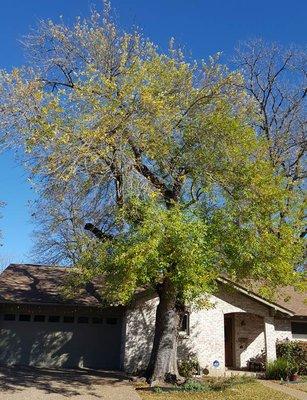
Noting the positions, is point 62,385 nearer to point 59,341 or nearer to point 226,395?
point 226,395

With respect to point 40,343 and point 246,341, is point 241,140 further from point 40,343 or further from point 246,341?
point 40,343

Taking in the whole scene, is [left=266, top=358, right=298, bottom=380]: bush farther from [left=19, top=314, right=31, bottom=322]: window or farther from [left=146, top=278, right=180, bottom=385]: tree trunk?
[left=19, top=314, right=31, bottom=322]: window

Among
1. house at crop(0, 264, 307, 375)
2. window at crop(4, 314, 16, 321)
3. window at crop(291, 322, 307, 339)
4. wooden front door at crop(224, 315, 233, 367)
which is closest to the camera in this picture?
house at crop(0, 264, 307, 375)

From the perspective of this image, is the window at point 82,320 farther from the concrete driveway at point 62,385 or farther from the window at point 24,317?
the concrete driveway at point 62,385

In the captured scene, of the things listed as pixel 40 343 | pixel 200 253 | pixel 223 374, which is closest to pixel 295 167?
pixel 223 374

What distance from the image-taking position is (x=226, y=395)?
15266mm

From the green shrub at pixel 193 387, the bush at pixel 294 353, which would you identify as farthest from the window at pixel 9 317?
the bush at pixel 294 353

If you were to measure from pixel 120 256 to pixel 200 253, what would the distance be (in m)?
2.63

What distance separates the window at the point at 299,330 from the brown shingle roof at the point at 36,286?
414 inches

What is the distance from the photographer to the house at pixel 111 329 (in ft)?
72.7

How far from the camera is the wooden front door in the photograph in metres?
24.3

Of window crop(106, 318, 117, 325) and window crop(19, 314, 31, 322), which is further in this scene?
window crop(106, 318, 117, 325)

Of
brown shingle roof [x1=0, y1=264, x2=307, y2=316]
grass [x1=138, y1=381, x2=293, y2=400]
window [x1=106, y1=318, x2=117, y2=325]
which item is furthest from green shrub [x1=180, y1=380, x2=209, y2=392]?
window [x1=106, y1=318, x2=117, y2=325]

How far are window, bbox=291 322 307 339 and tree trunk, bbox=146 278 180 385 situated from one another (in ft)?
29.2
